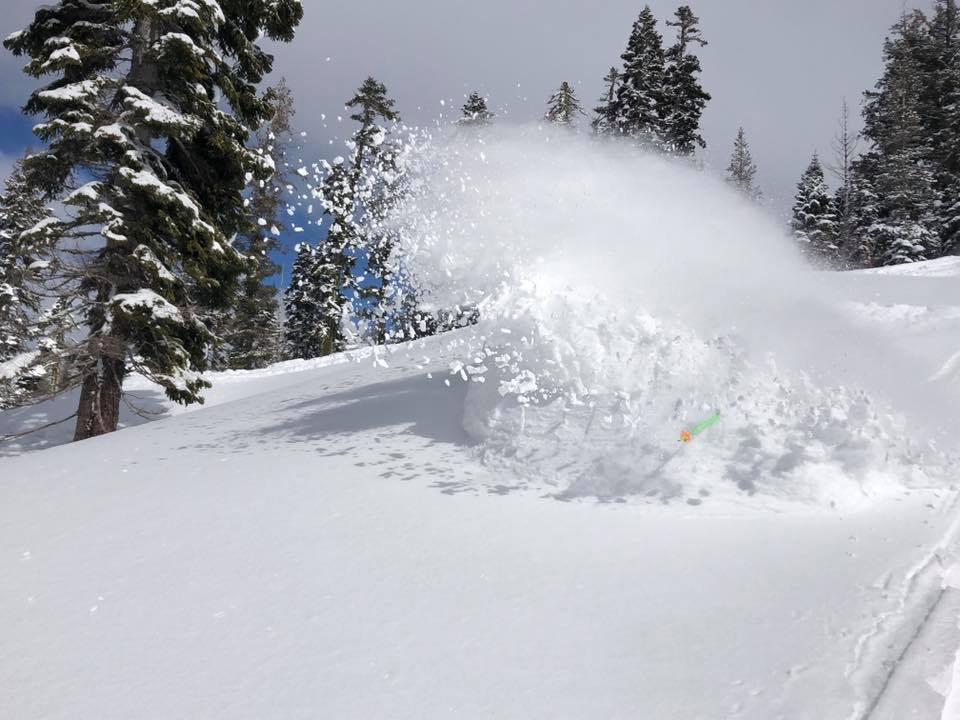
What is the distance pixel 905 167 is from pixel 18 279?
3509 centimetres

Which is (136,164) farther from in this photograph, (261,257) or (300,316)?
(300,316)

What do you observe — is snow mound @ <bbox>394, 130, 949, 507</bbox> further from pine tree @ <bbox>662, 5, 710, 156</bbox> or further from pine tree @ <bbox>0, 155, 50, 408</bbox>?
pine tree @ <bbox>662, 5, 710, 156</bbox>

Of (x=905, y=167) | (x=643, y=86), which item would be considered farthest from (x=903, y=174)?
(x=643, y=86)

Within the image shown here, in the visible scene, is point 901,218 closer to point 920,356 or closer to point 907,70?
point 907,70

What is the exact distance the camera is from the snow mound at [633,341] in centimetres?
502

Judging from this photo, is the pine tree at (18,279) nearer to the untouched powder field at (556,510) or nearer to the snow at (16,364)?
the snow at (16,364)

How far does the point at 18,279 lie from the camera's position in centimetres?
984

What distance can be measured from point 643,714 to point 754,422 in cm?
349

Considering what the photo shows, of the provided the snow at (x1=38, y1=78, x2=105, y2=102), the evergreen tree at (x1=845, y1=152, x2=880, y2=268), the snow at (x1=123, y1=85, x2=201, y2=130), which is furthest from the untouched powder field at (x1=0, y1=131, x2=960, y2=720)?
the evergreen tree at (x1=845, y1=152, x2=880, y2=268)

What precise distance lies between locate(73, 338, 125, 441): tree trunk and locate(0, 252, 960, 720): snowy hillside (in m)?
4.21

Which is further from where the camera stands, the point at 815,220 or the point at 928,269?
the point at 815,220

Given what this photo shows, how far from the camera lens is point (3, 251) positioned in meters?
23.7

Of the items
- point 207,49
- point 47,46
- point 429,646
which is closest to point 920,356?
point 429,646

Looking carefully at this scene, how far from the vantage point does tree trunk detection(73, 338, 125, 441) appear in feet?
32.3
